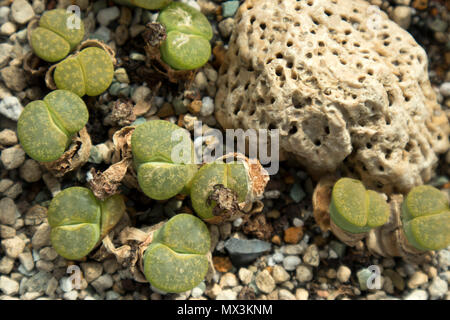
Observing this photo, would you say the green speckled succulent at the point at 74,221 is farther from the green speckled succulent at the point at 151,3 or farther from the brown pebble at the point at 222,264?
the green speckled succulent at the point at 151,3

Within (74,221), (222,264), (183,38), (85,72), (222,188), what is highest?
(183,38)

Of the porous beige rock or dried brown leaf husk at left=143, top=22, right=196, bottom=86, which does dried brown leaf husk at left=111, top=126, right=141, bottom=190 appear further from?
the porous beige rock

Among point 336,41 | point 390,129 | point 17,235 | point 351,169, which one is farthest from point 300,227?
point 17,235

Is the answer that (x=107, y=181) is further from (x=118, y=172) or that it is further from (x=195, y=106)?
(x=195, y=106)

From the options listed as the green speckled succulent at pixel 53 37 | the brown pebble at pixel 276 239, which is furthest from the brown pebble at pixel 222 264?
the green speckled succulent at pixel 53 37

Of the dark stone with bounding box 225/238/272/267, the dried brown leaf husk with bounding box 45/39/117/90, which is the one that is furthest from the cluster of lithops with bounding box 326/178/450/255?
the dried brown leaf husk with bounding box 45/39/117/90

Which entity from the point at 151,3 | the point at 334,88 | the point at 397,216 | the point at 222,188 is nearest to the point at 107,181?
the point at 222,188
